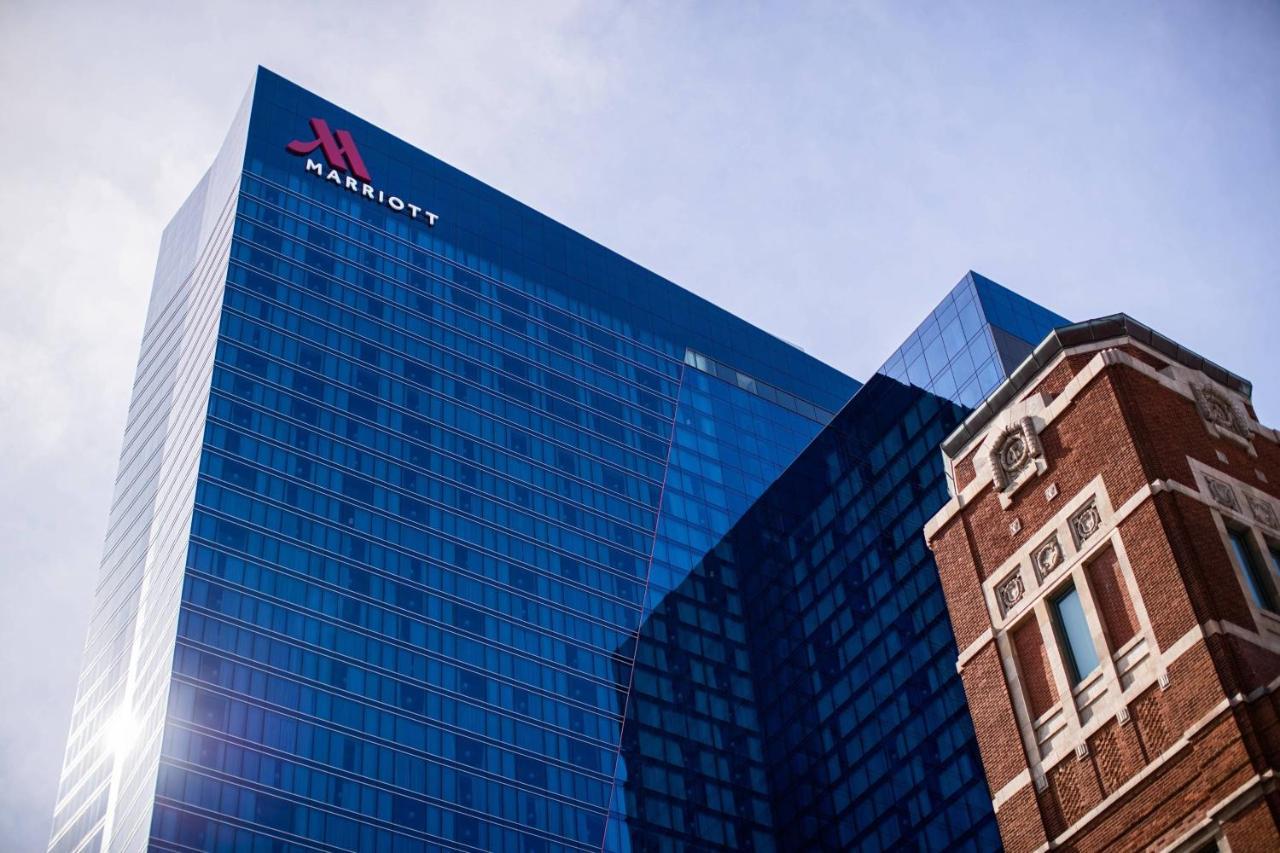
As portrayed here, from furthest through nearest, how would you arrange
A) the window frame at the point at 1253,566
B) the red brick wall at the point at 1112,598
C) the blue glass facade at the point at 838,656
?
1. the blue glass facade at the point at 838,656
2. the red brick wall at the point at 1112,598
3. the window frame at the point at 1253,566

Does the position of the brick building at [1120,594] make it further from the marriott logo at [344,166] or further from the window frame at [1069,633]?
the marriott logo at [344,166]

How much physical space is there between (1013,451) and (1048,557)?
3.61 metres

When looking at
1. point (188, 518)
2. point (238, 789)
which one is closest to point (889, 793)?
point (238, 789)

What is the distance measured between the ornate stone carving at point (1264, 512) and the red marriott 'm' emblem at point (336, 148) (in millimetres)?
128137

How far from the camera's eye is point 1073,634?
41.5 m

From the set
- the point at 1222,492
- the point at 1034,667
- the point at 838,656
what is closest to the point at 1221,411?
the point at 1222,492

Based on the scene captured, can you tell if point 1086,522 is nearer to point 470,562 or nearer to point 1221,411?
point 1221,411

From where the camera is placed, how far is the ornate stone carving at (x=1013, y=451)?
146ft

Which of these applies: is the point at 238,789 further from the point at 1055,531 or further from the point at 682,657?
the point at 1055,531

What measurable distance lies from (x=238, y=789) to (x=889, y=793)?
146ft

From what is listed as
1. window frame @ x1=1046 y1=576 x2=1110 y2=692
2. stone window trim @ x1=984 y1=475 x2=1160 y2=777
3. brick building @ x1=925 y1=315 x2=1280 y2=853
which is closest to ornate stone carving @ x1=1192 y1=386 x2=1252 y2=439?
brick building @ x1=925 y1=315 x2=1280 y2=853

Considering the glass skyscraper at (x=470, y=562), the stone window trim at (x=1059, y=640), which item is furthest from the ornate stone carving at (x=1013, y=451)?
the glass skyscraper at (x=470, y=562)

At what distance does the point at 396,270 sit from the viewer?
157875mm

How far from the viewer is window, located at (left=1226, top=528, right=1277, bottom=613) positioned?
39.1m
